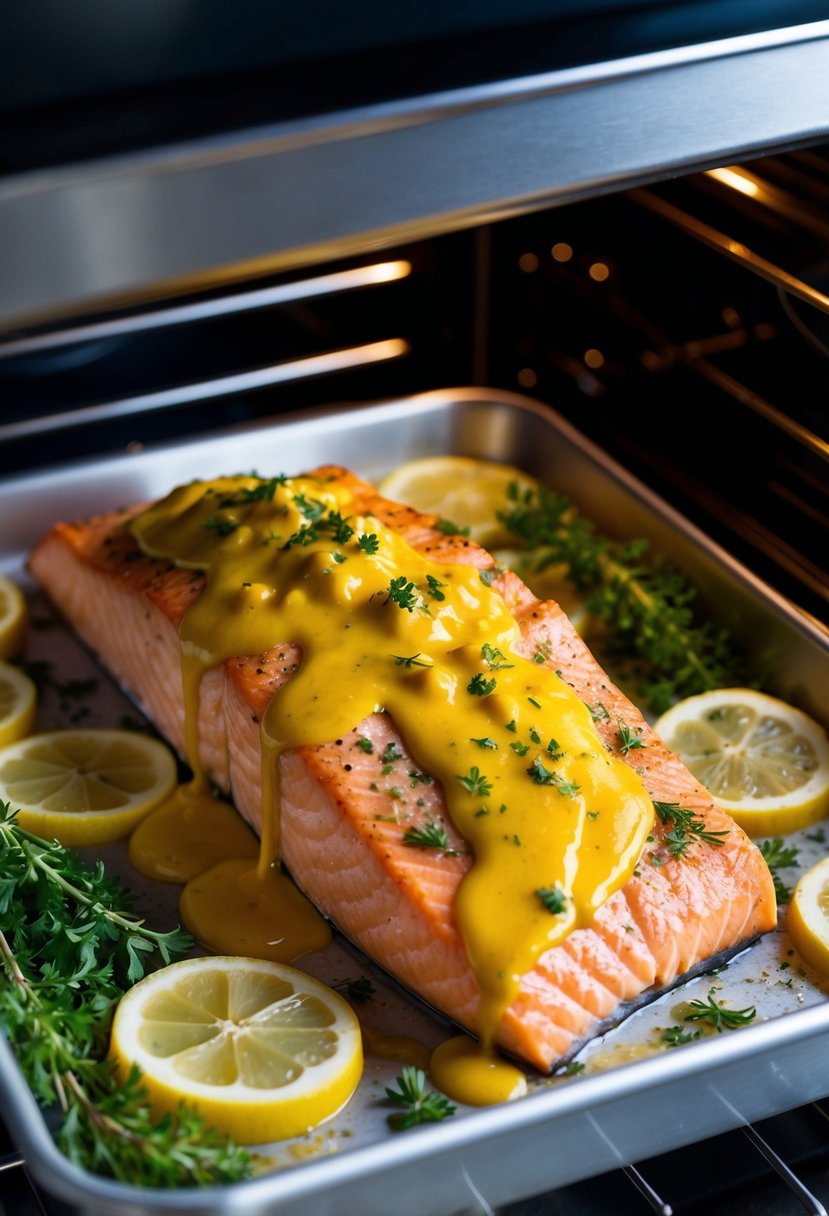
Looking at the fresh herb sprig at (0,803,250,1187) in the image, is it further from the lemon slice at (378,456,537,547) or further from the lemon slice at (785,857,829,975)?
the lemon slice at (378,456,537,547)

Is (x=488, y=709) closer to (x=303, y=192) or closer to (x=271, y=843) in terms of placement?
(x=271, y=843)

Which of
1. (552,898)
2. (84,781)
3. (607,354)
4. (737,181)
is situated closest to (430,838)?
(552,898)

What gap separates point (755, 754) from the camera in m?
3.07

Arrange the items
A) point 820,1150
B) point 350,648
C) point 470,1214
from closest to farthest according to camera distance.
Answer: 1. point 470,1214
2. point 820,1150
3. point 350,648

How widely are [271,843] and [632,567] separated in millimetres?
1358

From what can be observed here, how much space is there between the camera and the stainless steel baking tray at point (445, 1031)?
202 centimetres

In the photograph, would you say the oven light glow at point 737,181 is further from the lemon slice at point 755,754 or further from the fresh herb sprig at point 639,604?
the lemon slice at point 755,754

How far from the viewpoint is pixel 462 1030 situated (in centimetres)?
251

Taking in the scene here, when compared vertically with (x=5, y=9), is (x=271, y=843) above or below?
below

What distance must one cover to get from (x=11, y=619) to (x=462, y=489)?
1249 mm

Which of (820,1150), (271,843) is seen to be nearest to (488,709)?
(271,843)

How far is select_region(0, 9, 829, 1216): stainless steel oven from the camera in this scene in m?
1.86

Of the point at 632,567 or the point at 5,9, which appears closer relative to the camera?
the point at 5,9

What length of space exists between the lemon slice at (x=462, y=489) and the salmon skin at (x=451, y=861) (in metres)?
0.62
